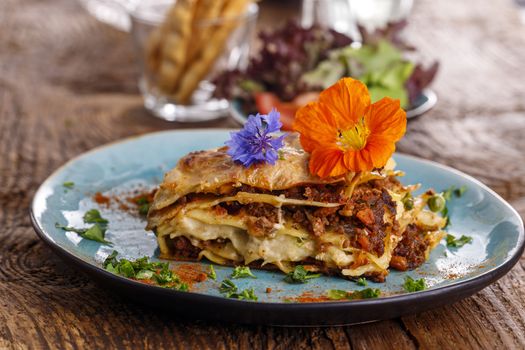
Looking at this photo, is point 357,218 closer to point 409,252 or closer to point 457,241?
point 409,252

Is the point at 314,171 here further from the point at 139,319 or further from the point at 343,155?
the point at 139,319

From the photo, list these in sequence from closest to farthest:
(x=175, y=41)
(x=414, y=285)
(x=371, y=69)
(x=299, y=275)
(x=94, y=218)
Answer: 1. (x=414, y=285)
2. (x=299, y=275)
3. (x=94, y=218)
4. (x=175, y=41)
5. (x=371, y=69)

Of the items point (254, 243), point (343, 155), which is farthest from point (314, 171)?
point (254, 243)

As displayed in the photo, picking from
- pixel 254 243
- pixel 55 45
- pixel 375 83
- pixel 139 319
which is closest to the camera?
pixel 139 319

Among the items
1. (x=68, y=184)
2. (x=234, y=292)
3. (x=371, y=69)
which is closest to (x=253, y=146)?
(x=234, y=292)

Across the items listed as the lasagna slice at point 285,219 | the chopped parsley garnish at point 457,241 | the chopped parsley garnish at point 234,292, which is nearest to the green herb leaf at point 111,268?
the lasagna slice at point 285,219

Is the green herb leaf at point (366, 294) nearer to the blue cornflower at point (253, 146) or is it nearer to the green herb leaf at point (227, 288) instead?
the green herb leaf at point (227, 288)

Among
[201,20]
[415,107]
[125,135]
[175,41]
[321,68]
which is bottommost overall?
[125,135]
